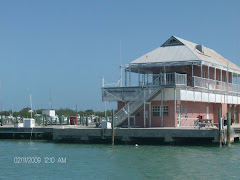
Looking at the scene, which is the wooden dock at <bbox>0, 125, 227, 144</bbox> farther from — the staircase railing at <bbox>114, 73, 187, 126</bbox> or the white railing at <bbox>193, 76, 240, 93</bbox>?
the white railing at <bbox>193, 76, 240, 93</bbox>

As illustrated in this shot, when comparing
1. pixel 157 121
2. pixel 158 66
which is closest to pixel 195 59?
pixel 158 66

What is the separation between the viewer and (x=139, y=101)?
4062 centimetres

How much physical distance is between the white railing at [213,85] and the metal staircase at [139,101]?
13.1ft

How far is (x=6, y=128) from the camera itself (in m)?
45.2

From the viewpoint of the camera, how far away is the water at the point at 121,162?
25.5m

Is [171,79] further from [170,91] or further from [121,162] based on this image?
[121,162]

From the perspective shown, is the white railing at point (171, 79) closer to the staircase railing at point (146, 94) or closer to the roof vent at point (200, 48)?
the staircase railing at point (146, 94)

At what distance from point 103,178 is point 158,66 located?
2057 cm

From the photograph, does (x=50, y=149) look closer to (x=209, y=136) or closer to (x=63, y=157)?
(x=63, y=157)

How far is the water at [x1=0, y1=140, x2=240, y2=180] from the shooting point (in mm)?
25516

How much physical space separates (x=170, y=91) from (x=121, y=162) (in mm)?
12624

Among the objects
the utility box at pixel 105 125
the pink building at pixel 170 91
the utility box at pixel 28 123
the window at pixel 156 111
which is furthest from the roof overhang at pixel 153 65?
the utility box at pixel 28 123

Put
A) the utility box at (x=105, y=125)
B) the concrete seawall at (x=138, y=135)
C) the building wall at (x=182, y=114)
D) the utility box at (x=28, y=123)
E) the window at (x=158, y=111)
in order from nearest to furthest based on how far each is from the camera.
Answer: the concrete seawall at (x=138, y=135) < the utility box at (x=105, y=125) < the building wall at (x=182, y=114) < the window at (x=158, y=111) < the utility box at (x=28, y=123)

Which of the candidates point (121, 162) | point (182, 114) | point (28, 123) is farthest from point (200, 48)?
point (121, 162)
